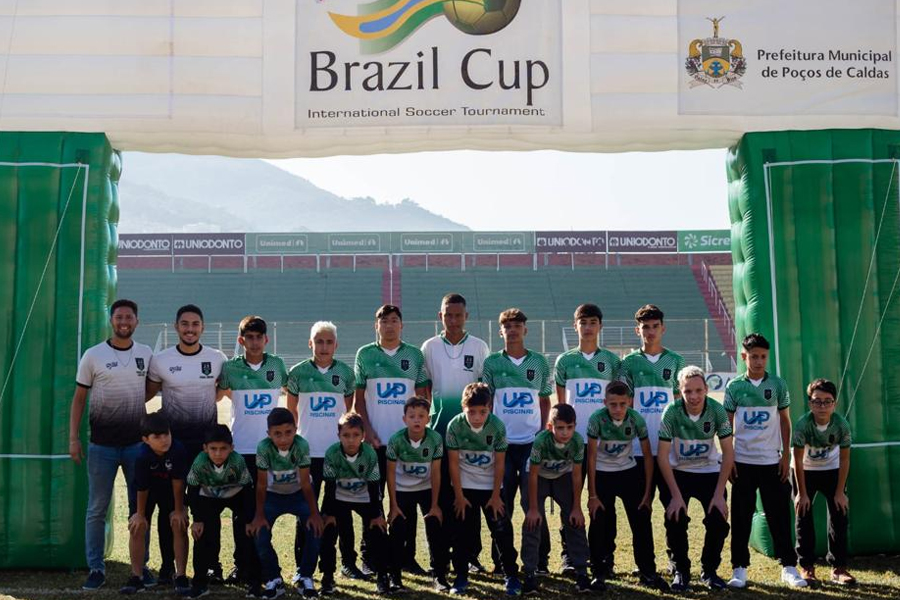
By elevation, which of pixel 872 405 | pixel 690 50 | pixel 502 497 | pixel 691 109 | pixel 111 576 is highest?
pixel 690 50

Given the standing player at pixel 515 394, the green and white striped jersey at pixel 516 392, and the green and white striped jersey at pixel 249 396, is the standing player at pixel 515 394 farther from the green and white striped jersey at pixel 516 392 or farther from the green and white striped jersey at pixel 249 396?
the green and white striped jersey at pixel 249 396

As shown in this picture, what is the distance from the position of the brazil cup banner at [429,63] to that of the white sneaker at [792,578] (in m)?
3.13

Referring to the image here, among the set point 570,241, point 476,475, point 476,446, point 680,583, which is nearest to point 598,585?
point 680,583

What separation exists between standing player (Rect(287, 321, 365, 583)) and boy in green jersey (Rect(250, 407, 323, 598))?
26cm

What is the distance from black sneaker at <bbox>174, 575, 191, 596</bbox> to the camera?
5250 mm

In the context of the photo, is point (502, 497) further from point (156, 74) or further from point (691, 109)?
point (156, 74)

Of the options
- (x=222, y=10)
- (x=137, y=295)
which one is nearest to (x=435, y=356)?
(x=222, y=10)

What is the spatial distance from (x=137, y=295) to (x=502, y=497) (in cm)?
3422

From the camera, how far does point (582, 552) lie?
5406 millimetres

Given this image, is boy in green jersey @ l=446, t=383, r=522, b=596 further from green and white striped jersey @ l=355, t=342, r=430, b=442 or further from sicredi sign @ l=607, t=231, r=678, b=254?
sicredi sign @ l=607, t=231, r=678, b=254

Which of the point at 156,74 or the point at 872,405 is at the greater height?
the point at 156,74

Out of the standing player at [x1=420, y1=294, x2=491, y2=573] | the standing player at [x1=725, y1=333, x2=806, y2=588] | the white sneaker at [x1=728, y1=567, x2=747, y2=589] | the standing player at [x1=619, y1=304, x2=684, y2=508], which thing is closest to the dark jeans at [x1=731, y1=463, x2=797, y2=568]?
the standing player at [x1=725, y1=333, x2=806, y2=588]

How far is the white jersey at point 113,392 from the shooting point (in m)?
5.62

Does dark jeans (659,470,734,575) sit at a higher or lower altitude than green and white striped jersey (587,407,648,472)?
lower
